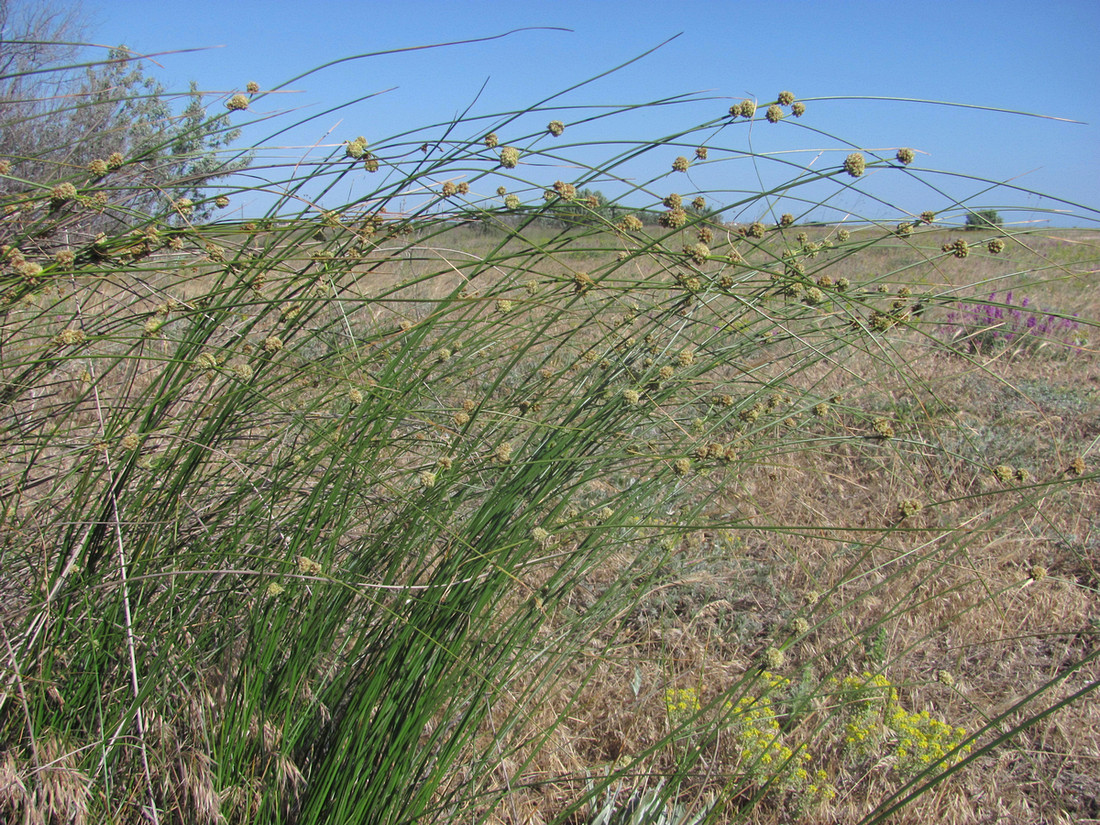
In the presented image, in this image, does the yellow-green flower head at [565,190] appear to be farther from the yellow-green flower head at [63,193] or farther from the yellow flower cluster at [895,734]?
the yellow flower cluster at [895,734]

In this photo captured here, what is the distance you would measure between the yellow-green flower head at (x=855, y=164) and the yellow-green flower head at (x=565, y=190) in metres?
0.44

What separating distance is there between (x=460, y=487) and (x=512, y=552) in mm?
236

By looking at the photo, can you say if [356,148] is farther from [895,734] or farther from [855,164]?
[895,734]

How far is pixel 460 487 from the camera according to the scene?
145 cm

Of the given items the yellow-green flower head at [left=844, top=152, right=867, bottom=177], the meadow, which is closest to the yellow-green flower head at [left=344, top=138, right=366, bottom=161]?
the meadow

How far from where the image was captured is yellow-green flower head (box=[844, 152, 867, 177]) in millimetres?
1128

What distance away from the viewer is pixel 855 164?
1.13m

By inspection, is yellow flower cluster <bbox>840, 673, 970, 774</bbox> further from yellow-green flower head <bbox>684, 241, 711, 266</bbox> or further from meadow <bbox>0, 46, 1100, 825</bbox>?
yellow-green flower head <bbox>684, 241, 711, 266</bbox>

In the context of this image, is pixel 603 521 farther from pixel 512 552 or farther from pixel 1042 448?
pixel 1042 448

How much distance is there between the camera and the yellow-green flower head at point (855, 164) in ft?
3.70

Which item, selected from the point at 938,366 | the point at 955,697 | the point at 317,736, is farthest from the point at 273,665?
the point at 938,366

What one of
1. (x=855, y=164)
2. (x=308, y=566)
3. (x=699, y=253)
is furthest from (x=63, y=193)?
(x=855, y=164)

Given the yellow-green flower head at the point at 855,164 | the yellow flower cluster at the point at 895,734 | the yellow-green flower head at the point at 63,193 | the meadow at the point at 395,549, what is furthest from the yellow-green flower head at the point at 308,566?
the yellow flower cluster at the point at 895,734

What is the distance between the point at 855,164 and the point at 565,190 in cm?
47
